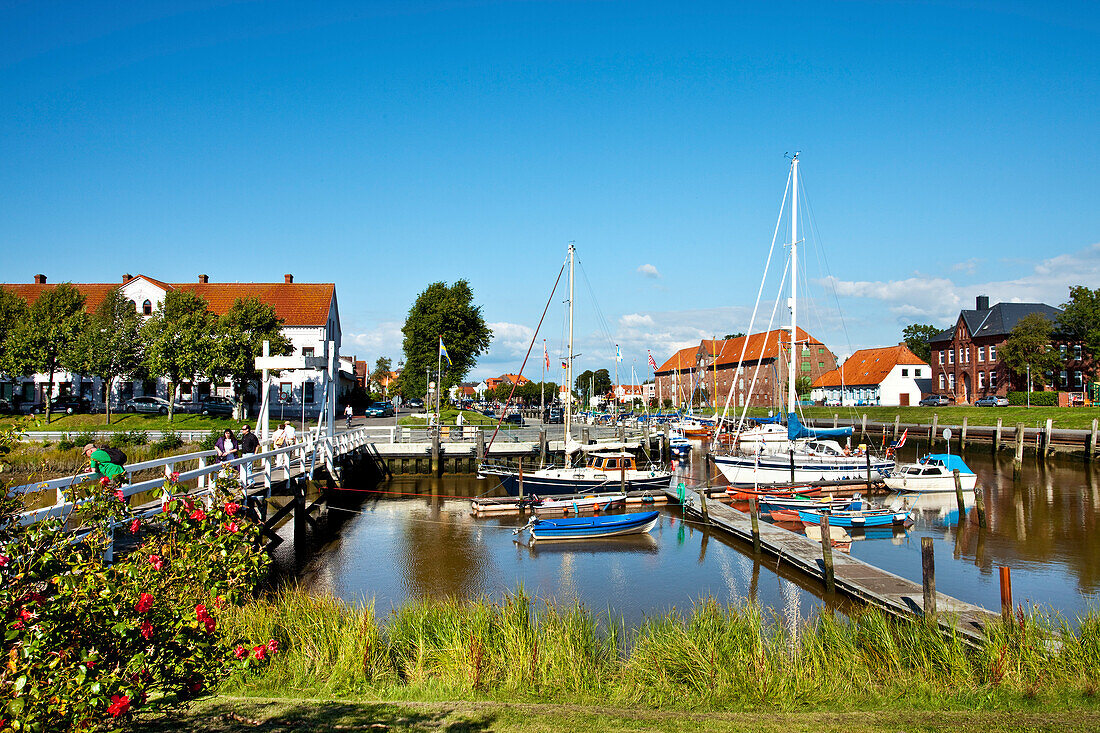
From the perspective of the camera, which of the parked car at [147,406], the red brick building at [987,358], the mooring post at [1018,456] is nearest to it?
the mooring post at [1018,456]

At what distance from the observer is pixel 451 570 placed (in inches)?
829

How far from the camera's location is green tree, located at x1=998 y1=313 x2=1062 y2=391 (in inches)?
2933

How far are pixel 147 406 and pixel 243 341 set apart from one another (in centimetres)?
1301

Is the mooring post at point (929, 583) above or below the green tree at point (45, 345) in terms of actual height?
below

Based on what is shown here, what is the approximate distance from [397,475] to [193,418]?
22.2 meters

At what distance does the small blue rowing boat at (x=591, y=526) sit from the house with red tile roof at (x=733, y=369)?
82382mm

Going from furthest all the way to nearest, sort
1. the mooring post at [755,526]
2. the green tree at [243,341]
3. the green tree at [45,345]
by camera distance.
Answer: the green tree at [243,341] < the green tree at [45,345] < the mooring post at [755,526]

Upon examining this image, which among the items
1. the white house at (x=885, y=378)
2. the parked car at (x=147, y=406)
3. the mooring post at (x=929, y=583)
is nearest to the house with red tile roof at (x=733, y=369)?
the white house at (x=885, y=378)

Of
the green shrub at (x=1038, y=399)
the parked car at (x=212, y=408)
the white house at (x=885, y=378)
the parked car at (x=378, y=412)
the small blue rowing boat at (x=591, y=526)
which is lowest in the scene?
the small blue rowing boat at (x=591, y=526)

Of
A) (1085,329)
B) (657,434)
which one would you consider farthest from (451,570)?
(1085,329)

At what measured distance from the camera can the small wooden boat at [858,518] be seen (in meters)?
26.0

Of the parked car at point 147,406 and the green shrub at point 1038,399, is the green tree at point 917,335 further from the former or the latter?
the parked car at point 147,406

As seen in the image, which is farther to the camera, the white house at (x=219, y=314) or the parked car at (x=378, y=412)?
the parked car at (x=378, y=412)

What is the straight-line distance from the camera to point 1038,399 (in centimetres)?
7038
